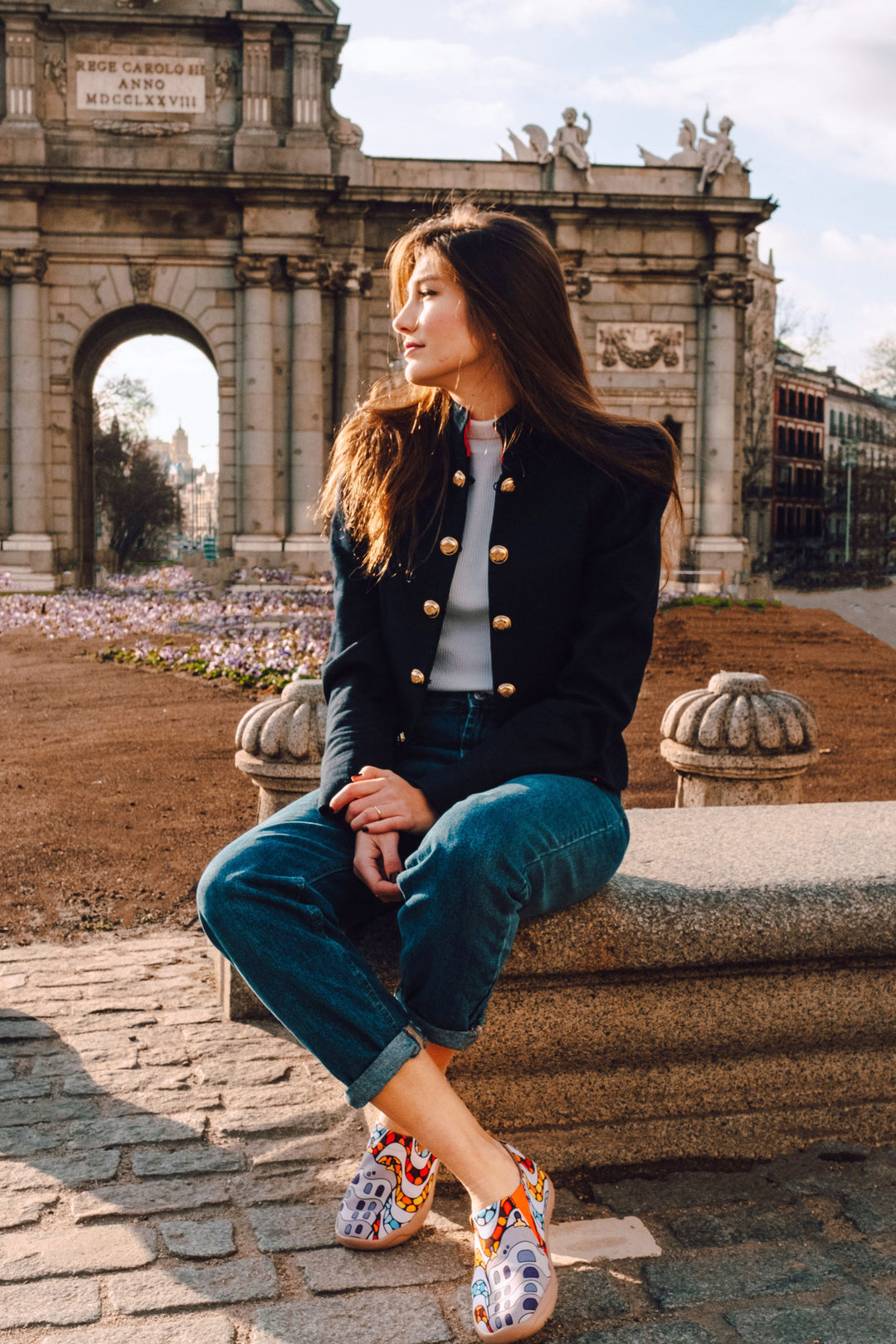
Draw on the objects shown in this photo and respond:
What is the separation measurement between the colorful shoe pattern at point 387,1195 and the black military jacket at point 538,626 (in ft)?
2.80

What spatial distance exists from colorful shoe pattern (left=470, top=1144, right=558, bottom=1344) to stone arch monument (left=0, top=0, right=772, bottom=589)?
24537 mm

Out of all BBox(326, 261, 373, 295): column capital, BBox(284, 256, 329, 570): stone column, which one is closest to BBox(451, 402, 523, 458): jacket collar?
BBox(284, 256, 329, 570): stone column

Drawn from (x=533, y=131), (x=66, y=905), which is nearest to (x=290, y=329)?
(x=533, y=131)

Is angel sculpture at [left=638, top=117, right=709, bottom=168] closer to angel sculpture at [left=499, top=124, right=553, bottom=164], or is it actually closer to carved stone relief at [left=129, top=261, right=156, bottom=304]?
angel sculpture at [left=499, top=124, right=553, bottom=164]

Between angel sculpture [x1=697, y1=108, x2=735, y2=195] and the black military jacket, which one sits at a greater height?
angel sculpture [x1=697, y1=108, x2=735, y2=195]

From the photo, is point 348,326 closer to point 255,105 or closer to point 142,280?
point 142,280

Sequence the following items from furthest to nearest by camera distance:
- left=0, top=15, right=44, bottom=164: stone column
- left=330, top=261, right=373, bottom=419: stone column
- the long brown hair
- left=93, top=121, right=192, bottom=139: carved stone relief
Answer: left=330, top=261, right=373, bottom=419: stone column → left=93, top=121, right=192, bottom=139: carved stone relief → left=0, top=15, right=44, bottom=164: stone column → the long brown hair

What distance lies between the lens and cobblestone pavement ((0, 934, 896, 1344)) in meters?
2.76

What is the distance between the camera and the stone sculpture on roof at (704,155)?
28.6 m

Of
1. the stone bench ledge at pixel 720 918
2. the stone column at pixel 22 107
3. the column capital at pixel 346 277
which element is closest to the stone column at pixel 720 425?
the column capital at pixel 346 277

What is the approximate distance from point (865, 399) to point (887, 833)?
310 feet

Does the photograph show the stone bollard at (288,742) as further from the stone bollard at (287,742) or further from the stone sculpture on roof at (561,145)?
the stone sculpture on roof at (561,145)

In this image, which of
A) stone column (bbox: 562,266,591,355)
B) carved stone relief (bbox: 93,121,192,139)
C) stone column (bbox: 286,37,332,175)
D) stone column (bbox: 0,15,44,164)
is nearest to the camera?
stone column (bbox: 0,15,44,164)

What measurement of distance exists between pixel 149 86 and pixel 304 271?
195 inches
